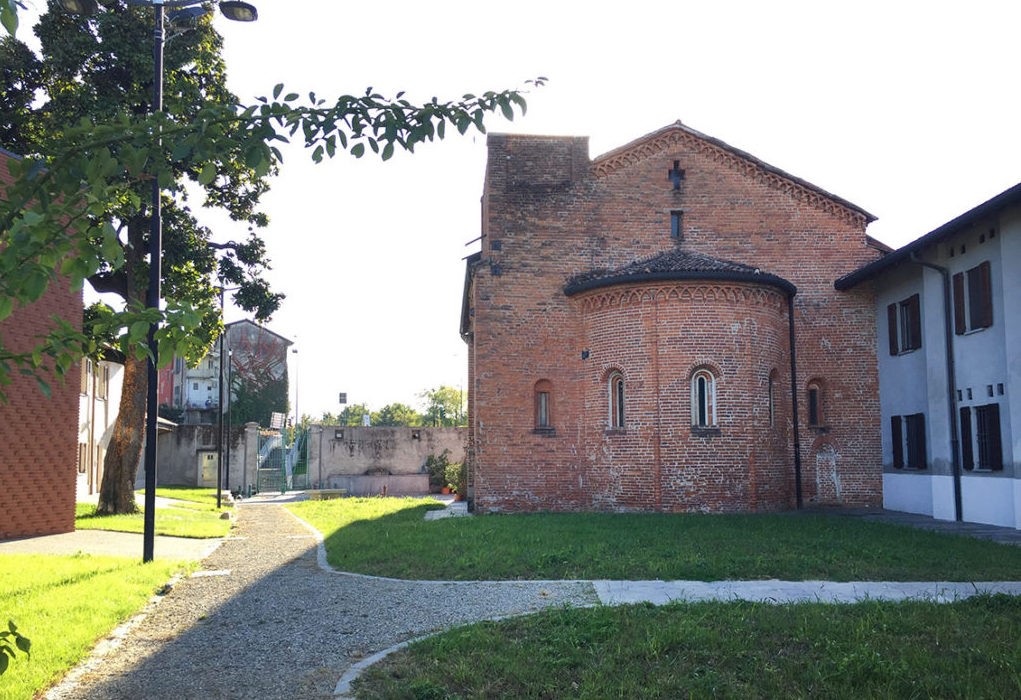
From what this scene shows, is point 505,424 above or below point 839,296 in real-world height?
below

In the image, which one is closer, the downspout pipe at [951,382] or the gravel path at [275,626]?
the gravel path at [275,626]

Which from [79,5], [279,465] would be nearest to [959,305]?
[79,5]

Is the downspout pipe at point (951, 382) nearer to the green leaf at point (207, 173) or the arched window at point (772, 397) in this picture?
the arched window at point (772, 397)

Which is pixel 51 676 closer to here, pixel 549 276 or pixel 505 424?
pixel 505 424

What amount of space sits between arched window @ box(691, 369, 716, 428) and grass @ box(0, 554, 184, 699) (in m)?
11.0

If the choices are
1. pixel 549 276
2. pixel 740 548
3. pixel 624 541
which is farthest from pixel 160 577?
pixel 549 276

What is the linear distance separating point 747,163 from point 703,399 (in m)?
6.53

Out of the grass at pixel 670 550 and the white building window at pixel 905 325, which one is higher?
the white building window at pixel 905 325

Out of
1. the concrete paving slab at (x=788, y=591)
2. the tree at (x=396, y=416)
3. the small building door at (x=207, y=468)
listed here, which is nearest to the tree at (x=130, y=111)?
the concrete paving slab at (x=788, y=591)

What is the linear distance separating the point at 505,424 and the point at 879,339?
9.57m

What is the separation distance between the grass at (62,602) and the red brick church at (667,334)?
9318 mm

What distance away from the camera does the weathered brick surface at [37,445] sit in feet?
52.7

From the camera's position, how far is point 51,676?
6.15 metres

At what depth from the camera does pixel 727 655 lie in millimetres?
6305
